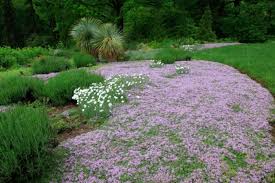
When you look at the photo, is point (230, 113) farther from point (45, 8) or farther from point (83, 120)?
point (45, 8)

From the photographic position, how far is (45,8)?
4091 centimetres

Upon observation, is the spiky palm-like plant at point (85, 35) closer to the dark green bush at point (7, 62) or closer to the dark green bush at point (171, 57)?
the dark green bush at point (7, 62)

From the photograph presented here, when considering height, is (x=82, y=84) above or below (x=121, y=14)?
below

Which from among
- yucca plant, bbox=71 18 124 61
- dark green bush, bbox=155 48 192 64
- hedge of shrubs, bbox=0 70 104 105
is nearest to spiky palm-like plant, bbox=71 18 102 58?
yucca plant, bbox=71 18 124 61

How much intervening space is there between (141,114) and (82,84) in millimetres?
2637

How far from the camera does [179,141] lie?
6105 mm

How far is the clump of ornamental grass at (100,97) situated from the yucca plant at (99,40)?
7456 mm

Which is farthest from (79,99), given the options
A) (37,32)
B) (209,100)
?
(37,32)

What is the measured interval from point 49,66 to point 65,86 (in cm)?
541

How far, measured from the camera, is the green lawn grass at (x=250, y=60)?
475 inches

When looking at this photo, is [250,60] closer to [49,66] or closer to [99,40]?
[99,40]

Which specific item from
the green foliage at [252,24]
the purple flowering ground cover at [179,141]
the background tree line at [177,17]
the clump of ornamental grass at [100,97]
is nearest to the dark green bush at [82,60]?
the clump of ornamental grass at [100,97]

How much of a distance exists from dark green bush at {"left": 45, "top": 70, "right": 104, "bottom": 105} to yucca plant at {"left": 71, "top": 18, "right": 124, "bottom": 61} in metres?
7.27

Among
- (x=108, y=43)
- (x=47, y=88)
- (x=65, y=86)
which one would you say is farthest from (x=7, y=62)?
(x=65, y=86)
